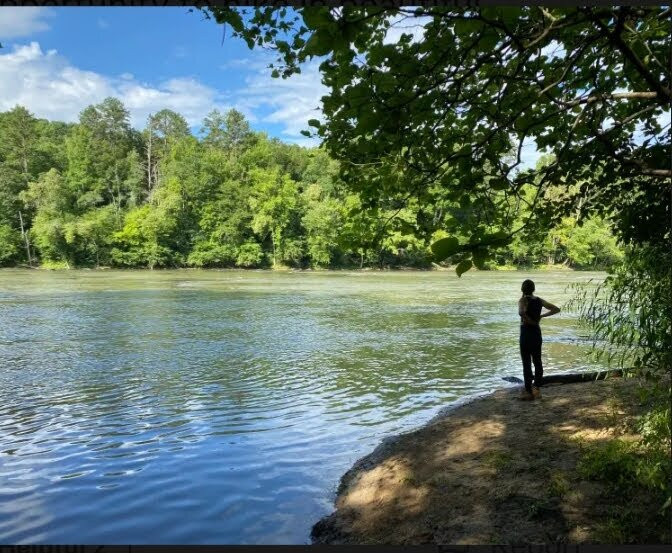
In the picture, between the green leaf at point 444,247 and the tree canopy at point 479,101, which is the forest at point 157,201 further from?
the green leaf at point 444,247

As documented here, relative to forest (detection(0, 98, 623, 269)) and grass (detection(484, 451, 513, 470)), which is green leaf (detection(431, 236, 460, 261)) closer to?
grass (detection(484, 451, 513, 470))

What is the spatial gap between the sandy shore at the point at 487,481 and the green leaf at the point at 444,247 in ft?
9.78

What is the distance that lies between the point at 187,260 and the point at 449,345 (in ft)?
207

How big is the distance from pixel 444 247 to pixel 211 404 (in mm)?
9192

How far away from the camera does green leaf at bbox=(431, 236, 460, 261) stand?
2.36 m

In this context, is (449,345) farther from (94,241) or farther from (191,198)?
(191,198)

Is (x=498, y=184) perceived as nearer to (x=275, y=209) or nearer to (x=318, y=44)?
(x=318, y=44)

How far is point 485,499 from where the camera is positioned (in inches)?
207

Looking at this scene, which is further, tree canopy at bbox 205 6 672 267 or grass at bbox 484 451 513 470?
grass at bbox 484 451 513 470

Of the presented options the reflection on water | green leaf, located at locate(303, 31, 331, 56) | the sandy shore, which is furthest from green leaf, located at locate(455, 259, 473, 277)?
the reflection on water

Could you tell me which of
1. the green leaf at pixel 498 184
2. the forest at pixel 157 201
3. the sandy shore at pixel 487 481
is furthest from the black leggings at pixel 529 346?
the forest at pixel 157 201

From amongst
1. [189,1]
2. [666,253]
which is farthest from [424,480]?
[189,1]

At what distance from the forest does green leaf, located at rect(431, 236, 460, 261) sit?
60630mm

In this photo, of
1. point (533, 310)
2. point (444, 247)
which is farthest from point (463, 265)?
point (533, 310)
